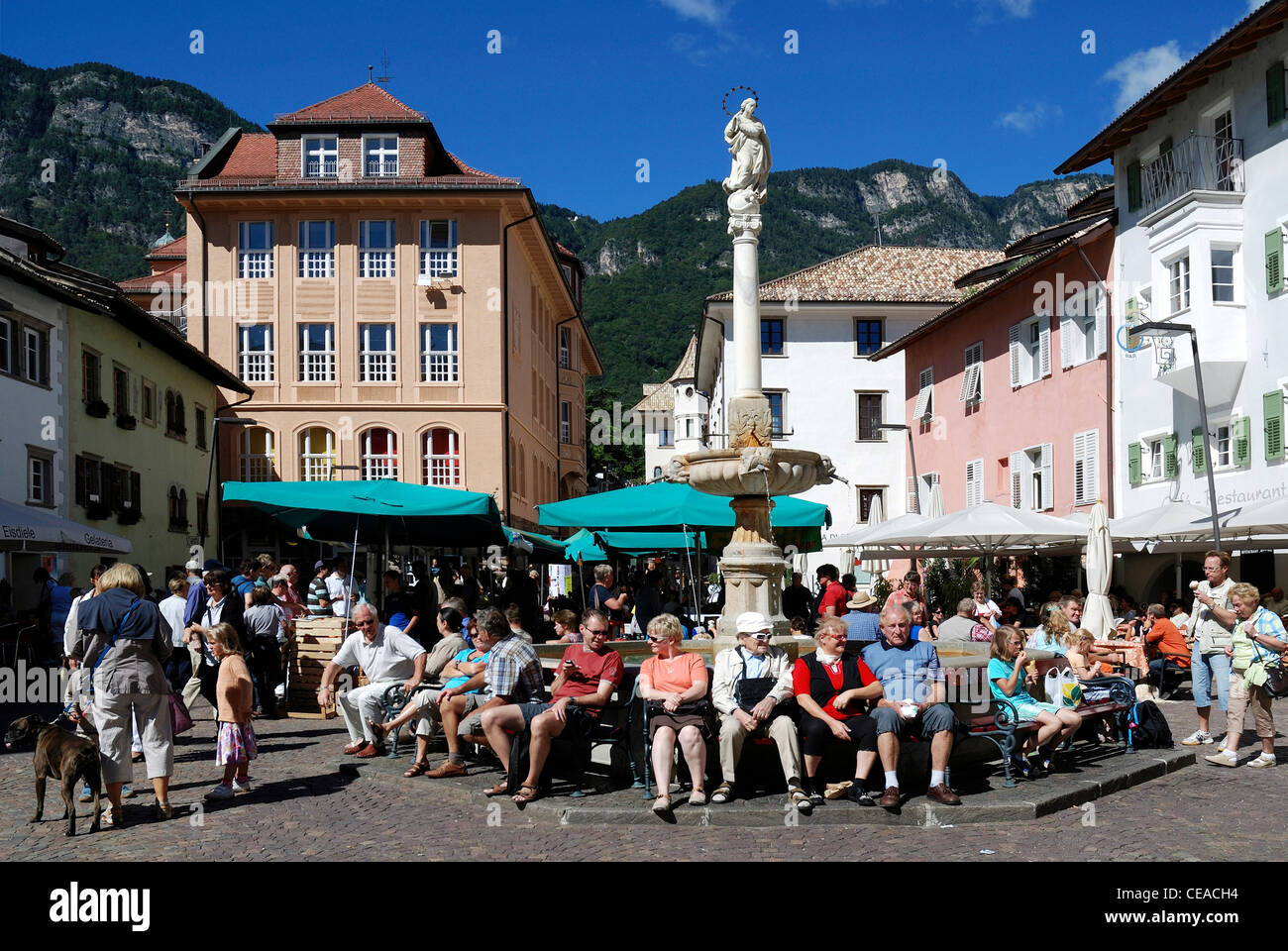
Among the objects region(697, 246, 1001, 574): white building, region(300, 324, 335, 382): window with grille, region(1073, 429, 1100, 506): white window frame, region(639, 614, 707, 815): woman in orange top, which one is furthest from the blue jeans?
region(697, 246, 1001, 574): white building

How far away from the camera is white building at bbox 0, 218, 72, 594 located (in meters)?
24.0

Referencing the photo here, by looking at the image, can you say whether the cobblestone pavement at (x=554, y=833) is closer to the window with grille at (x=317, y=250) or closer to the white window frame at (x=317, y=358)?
the white window frame at (x=317, y=358)

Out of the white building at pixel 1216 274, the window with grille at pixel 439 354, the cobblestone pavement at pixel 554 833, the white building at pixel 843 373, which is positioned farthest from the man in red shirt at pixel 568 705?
the white building at pixel 843 373

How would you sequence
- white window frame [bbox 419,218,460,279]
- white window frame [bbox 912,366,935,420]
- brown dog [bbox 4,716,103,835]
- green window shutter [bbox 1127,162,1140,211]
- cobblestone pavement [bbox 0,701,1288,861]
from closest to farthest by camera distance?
cobblestone pavement [bbox 0,701,1288,861] → brown dog [bbox 4,716,103,835] → green window shutter [bbox 1127,162,1140,211] → white window frame [bbox 419,218,460,279] → white window frame [bbox 912,366,935,420]

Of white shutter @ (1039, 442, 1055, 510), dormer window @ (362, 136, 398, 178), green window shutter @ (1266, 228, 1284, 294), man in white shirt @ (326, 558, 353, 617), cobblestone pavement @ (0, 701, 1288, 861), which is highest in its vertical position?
dormer window @ (362, 136, 398, 178)

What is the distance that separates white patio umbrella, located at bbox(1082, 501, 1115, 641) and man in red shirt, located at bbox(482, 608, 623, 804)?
9.84 meters

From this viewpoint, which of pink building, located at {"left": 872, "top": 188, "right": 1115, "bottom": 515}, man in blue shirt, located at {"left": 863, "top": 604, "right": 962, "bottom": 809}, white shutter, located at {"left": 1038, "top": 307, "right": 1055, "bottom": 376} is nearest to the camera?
man in blue shirt, located at {"left": 863, "top": 604, "right": 962, "bottom": 809}

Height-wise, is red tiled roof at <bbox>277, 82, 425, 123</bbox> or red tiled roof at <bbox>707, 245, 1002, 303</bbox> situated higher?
red tiled roof at <bbox>277, 82, 425, 123</bbox>

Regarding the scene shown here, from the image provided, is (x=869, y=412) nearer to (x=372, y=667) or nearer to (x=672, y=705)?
(x=372, y=667)

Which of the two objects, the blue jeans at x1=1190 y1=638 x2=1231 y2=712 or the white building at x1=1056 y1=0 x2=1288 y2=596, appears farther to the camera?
the white building at x1=1056 y1=0 x2=1288 y2=596

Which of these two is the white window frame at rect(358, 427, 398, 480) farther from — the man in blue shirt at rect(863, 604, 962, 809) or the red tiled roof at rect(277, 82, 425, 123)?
the man in blue shirt at rect(863, 604, 962, 809)

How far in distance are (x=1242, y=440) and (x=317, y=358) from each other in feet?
86.9

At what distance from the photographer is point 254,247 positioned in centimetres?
3994

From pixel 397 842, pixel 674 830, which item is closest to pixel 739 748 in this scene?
pixel 674 830
